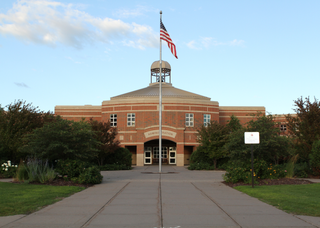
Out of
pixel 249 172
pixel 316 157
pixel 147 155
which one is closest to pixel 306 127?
pixel 316 157

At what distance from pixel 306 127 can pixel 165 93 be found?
26.4 meters

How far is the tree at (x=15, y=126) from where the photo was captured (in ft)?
61.8

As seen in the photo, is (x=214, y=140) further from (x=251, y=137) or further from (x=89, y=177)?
(x=89, y=177)

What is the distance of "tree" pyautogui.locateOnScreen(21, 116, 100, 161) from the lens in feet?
51.4

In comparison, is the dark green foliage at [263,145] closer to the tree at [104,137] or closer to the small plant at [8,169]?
the small plant at [8,169]

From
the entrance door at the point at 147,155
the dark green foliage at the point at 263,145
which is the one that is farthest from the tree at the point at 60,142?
the entrance door at the point at 147,155

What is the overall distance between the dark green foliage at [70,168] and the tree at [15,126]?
4319mm

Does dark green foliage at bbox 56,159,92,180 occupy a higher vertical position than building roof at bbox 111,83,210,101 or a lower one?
lower

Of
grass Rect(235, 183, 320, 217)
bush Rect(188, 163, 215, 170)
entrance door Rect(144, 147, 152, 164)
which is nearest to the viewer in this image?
grass Rect(235, 183, 320, 217)

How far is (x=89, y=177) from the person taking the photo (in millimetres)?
15156

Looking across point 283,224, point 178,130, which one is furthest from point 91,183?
point 178,130

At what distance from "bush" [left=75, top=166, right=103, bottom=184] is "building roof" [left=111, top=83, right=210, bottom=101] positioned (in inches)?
1067

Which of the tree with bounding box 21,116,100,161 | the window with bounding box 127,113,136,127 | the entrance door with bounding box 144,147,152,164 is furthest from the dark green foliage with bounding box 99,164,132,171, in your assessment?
the entrance door with bounding box 144,147,152,164

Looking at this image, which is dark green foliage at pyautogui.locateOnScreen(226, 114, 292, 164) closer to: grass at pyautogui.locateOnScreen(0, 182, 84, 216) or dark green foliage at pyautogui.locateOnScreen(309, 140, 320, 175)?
dark green foliage at pyautogui.locateOnScreen(309, 140, 320, 175)
